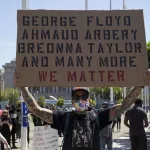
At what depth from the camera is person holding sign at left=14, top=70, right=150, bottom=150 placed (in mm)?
4789

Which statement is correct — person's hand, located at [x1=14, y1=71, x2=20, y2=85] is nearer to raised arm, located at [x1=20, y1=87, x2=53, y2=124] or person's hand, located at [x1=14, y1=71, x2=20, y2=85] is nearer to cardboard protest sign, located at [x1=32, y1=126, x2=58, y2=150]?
raised arm, located at [x1=20, y1=87, x2=53, y2=124]

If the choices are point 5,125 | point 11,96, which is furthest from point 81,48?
point 11,96

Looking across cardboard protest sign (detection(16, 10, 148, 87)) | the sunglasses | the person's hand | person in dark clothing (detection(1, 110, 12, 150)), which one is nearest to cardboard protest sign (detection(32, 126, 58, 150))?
person in dark clothing (detection(1, 110, 12, 150))

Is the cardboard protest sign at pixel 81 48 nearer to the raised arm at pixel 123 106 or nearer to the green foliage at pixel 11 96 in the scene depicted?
the raised arm at pixel 123 106

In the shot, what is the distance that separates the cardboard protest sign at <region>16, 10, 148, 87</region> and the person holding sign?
0.23 meters

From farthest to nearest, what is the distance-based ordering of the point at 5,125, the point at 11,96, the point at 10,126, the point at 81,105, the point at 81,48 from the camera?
the point at 11,96
the point at 10,126
the point at 5,125
the point at 81,48
the point at 81,105

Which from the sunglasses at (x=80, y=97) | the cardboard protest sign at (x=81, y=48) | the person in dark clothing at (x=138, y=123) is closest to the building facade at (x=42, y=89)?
the person in dark clothing at (x=138, y=123)

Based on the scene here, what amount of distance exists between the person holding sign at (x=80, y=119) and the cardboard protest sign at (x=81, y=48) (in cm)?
23

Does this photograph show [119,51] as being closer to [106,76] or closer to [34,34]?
[106,76]

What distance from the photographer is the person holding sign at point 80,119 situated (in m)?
4.79

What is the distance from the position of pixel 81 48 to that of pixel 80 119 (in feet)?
2.91

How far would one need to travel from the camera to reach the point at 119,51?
17.4 ft

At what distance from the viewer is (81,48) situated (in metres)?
5.33

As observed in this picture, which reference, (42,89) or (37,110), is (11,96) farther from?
(37,110)
